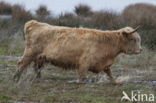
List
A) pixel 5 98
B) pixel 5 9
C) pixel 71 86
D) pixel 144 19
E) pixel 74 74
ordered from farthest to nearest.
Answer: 1. pixel 5 9
2. pixel 144 19
3. pixel 74 74
4. pixel 71 86
5. pixel 5 98

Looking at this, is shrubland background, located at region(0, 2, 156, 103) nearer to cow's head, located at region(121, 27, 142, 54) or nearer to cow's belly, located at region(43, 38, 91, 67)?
cow's belly, located at region(43, 38, 91, 67)

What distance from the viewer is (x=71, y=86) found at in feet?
42.3

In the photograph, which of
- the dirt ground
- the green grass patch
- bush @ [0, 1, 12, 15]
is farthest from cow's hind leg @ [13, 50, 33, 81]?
bush @ [0, 1, 12, 15]

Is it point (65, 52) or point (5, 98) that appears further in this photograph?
point (65, 52)

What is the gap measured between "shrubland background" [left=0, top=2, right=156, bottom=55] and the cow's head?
6.95 meters

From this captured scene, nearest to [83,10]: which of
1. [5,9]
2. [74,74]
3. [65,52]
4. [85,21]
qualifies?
[5,9]

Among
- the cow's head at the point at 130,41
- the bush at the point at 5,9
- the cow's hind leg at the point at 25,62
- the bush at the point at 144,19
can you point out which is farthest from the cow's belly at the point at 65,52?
the bush at the point at 5,9

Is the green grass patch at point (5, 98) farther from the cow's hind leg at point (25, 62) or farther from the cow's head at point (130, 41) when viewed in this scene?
the cow's head at point (130, 41)

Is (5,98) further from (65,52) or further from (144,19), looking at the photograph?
(144,19)

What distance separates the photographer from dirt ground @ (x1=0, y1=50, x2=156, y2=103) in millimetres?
10964

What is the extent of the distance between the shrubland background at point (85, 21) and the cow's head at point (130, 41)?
695 centimetres

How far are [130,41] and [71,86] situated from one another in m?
2.47

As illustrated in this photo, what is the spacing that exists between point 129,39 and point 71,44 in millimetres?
1517

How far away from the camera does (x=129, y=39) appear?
14625mm
